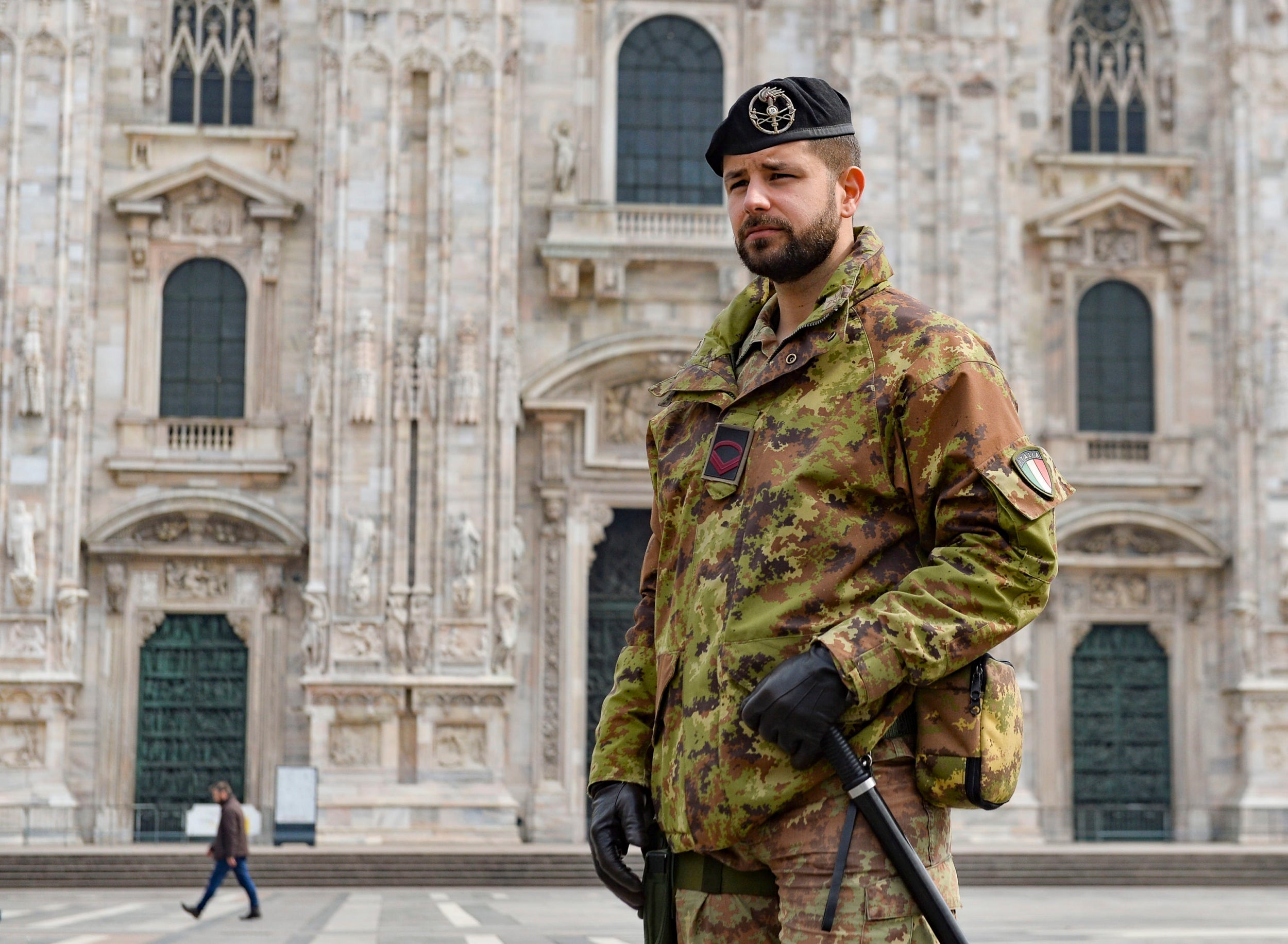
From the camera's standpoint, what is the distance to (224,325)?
1005 inches

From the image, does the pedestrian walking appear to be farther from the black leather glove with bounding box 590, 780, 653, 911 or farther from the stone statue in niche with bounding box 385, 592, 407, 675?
the black leather glove with bounding box 590, 780, 653, 911

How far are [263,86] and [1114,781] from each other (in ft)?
52.6

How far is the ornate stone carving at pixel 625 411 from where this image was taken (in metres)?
26.0

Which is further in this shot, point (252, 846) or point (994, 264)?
point (994, 264)

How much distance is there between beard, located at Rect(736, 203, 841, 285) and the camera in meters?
3.29

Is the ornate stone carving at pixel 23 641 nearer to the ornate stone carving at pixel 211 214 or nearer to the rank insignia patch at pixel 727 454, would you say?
the ornate stone carving at pixel 211 214

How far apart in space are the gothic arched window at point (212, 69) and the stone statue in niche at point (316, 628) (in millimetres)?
7152

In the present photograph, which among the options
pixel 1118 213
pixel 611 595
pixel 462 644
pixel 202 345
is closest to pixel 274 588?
pixel 462 644

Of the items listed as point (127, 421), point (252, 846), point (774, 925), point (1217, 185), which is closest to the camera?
point (774, 925)

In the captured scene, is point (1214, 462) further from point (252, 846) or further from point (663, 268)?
point (252, 846)

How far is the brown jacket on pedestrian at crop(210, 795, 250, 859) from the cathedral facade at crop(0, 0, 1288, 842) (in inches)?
273

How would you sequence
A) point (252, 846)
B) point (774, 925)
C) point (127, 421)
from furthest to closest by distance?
point (127, 421), point (252, 846), point (774, 925)

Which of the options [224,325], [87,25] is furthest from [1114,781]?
[87,25]

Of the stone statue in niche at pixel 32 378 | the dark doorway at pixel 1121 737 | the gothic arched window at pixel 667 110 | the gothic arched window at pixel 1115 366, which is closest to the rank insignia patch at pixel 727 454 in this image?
the stone statue in niche at pixel 32 378
